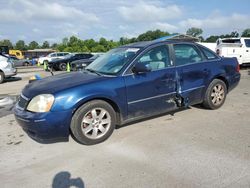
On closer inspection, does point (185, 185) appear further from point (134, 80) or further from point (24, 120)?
point (24, 120)

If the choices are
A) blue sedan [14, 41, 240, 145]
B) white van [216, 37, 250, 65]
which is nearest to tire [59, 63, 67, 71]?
white van [216, 37, 250, 65]

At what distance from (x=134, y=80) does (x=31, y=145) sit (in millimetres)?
2047

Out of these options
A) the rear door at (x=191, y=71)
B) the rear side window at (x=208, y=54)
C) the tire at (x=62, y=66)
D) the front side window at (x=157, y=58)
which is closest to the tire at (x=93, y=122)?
the front side window at (x=157, y=58)

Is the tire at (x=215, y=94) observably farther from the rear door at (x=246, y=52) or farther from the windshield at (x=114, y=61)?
the rear door at (x=246, y=52)

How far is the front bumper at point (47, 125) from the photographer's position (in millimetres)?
3770

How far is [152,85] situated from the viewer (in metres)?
4.61

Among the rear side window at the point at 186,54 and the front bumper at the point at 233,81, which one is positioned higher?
the rear side window at the point at 186,54

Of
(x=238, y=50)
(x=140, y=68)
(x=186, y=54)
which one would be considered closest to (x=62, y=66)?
(x=238, y=50)

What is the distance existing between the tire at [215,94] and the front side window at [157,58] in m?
1.29

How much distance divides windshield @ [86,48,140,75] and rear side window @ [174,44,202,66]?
0.86 metres

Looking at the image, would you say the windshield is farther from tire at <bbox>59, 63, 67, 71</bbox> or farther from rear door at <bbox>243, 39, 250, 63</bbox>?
tire at <bbox>59, 63, 67, 71</bbox>

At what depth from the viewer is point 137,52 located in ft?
15.5

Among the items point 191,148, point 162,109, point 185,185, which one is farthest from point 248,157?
point 162,109

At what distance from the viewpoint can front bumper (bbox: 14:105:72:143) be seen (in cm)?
377
